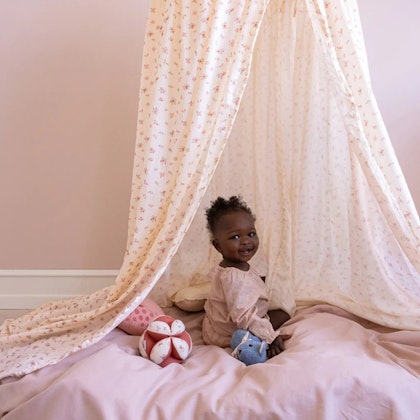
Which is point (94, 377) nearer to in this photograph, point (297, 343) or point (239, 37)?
point (297, 343)

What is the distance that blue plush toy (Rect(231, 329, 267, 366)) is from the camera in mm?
1494

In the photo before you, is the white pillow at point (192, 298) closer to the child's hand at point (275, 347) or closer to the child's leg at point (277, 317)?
the child's leg at point (277, 317)

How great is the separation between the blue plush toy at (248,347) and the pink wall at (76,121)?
1135mm

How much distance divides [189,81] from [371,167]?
644mm

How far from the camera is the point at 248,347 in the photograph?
152 cm

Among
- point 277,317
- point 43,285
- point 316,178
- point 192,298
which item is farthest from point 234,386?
point 43,285

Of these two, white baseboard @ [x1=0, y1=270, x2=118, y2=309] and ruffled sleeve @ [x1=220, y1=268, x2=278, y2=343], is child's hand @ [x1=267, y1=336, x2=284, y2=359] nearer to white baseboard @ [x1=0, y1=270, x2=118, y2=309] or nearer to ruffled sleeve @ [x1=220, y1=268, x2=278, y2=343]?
ruffled sleeve @ [x1=220, y1=268, x2=278, y2=343]

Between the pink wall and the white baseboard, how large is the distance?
45 mm

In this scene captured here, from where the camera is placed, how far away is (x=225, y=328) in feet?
5.50

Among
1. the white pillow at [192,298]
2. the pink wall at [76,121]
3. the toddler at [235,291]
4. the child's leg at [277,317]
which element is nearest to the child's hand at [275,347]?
the toddler at [235,291]

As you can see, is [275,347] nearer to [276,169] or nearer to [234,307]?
[234,307]

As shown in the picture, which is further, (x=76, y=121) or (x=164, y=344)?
(x=76, y=121)

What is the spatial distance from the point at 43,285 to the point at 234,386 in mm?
1623

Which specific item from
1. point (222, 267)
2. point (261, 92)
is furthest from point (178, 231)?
point (261, 92)
